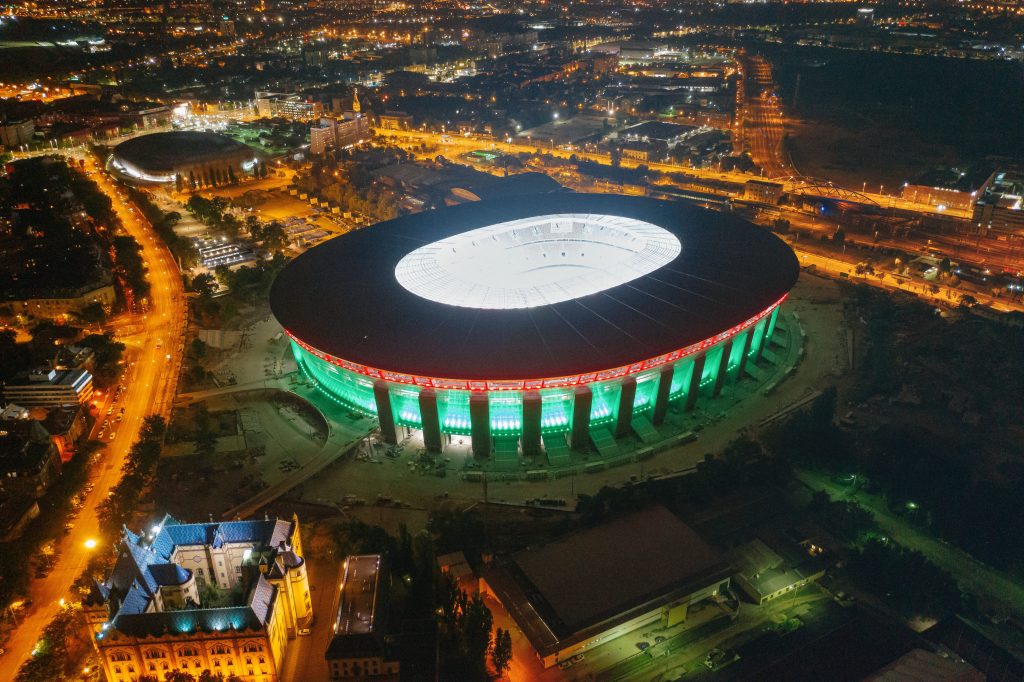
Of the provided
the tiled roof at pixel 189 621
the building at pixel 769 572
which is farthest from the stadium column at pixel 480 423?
the tiled roof at pixel 189 621

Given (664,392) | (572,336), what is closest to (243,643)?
(572,336)

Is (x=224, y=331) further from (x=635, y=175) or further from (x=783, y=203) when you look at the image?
(x=783, y=203)

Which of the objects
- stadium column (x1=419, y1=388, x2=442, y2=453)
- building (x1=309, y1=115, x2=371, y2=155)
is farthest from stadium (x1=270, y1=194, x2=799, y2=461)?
building (x1=309, y1=115, x2=371, y2=155)

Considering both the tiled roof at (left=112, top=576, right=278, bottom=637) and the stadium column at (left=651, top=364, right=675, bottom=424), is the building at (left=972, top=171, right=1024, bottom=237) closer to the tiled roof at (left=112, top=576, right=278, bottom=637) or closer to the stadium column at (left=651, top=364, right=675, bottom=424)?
the stadium column at (left=651, top=364, right=675, bottom=424)

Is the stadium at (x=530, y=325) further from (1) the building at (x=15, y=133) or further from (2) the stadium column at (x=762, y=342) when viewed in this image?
(1) the building at (x=15, y=133)

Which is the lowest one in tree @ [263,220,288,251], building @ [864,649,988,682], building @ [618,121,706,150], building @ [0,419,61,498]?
building @ [864,649,988,682]

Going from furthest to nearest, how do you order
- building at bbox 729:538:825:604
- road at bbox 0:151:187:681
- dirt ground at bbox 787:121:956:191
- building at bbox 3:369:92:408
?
dirt ground at bbox 787:121:956:191 → building at bbox 3:369:92:408 → building at bbox 729:538:825:604 → road at bbox 0:151:187:681

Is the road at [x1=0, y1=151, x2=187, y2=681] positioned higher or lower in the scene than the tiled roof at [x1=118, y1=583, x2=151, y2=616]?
lower
